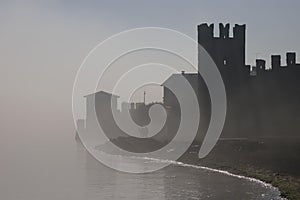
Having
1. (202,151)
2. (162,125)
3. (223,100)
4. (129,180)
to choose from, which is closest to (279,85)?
(223,100)

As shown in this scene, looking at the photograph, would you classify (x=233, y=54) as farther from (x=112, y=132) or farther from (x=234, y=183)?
(x=234, y=183)

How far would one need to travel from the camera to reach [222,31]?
241 feet

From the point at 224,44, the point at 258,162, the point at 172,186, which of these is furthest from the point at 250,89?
the point at 172,186

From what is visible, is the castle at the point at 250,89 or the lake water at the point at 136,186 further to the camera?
the castle at the point at 250,89

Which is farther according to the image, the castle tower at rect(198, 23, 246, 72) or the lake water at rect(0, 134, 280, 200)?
the castle tower at rect(198, 23, 246, 72)

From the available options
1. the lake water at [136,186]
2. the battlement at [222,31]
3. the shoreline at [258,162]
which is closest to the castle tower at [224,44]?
the battlement at [222,31]

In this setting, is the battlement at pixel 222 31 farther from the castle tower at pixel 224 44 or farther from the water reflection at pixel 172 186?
the water reflection at pixel 172 186

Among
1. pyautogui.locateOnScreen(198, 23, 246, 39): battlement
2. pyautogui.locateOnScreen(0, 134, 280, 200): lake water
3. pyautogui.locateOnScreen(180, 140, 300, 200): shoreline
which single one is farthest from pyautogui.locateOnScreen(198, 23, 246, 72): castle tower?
pyautogui.locateOnScreen(0, 134, 280, 200): lake water

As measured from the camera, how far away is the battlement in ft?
238

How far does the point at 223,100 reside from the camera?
70875 millimetres

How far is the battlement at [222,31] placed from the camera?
72.4 m

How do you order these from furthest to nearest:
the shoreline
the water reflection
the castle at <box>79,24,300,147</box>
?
the castle at <box>79,24,300,147</box> < the shoreline < the water reflection

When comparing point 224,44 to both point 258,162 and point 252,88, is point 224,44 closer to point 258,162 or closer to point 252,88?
point 252,88

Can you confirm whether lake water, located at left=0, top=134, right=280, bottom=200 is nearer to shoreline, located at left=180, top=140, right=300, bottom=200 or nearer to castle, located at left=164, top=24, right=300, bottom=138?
shoreline, located at left=180, top=140, right=300, bottom=200
